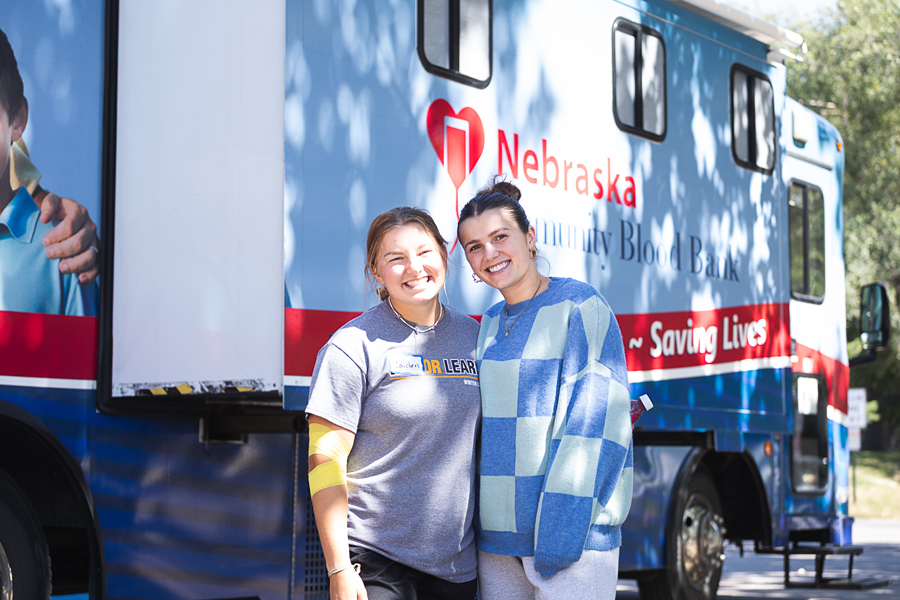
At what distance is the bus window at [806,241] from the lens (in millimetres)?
7441

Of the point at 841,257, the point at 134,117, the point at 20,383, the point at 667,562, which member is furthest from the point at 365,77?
the point at 841,257

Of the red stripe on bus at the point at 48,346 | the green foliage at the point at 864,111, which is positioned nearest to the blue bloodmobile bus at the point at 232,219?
the red stripe on bus at the point at 48,346

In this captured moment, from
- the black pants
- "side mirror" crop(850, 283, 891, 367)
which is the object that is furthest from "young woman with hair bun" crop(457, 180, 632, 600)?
"side mirror" crop(850, 283, 891, 367)

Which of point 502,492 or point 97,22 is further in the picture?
point 97,22

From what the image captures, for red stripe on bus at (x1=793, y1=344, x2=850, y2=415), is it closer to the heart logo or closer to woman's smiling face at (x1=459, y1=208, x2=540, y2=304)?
the heart logo

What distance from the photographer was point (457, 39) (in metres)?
4.63

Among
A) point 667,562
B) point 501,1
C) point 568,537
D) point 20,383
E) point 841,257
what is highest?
point 501,1

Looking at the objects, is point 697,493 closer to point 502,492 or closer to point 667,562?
point 667,562

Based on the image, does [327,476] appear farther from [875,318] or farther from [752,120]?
[875,318]

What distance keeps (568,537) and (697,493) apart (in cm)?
443

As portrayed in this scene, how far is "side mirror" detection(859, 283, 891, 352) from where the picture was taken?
8.20 metres

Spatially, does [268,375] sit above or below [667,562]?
above

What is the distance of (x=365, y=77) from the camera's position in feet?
13.8

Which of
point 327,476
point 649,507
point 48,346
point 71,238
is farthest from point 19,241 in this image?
point 649,507
